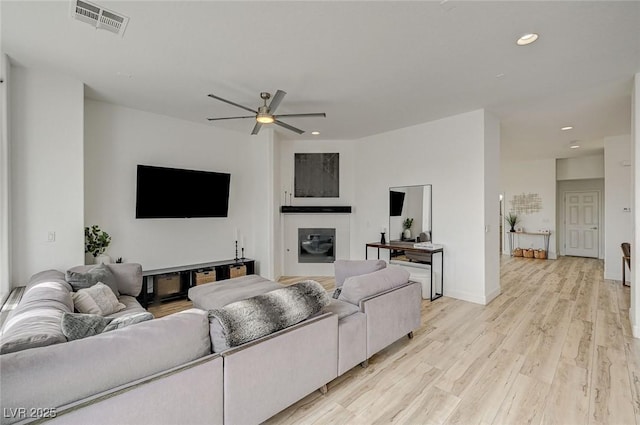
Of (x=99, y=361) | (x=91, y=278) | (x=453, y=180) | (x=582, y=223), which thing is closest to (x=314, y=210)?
(x=453, y=180)

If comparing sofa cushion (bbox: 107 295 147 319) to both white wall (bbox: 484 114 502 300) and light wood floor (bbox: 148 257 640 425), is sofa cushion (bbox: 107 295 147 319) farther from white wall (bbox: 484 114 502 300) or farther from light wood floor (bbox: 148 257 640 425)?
white wall (bbox: 484 114 502 300)

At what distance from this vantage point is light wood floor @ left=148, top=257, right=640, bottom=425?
1989 millimetres

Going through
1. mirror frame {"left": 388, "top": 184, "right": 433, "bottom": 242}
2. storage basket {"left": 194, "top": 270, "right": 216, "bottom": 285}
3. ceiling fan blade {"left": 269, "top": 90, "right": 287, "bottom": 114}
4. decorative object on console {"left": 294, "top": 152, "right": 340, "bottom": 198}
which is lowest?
storage basket {"left": 194, "top": 270, "right": 216, "bottom": 285}

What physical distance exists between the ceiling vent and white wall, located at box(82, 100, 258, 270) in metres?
1.82

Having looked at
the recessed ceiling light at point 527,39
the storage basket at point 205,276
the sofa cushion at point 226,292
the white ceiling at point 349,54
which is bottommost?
the storage basket at point 205,276

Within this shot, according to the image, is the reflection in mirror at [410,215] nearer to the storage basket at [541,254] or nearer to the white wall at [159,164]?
the white wall at [159,164]

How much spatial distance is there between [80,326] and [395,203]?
497 cm

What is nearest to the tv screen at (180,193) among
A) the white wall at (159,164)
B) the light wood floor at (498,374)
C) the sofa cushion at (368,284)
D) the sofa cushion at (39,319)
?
the white wall at (159,164)

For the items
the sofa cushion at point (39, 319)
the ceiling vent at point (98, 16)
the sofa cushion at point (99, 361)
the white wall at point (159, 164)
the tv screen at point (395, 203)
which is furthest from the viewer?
the tv screen at point (395, 203)

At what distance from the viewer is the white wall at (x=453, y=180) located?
438 cm

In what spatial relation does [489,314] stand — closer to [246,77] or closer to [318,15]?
[318,15]

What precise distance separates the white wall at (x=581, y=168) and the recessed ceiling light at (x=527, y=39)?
7.28 meters

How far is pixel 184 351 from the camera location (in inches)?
58.4

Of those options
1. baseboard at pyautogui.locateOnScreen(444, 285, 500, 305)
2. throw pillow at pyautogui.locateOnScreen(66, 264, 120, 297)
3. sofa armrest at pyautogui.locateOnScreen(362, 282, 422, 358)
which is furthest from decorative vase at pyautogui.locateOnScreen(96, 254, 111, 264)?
baseboard at pyautogui.locateOnScreen(444, 285, 500, 305)
